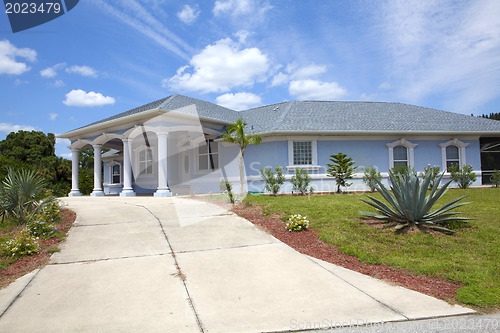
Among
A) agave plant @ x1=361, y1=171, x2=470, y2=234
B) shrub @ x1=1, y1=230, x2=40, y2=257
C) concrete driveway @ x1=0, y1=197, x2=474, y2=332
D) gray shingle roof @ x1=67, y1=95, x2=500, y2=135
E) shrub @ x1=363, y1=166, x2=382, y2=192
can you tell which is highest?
gray shingle roof @ x1=67, y1=95, x2=500, y2=135

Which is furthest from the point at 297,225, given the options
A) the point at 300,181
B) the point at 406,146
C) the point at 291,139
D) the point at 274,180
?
the point at 406,146

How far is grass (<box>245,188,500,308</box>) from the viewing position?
15.5 ft

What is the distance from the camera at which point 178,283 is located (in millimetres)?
4809

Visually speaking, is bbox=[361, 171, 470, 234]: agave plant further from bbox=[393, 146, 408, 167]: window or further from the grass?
bbox=[393, 146, 408, 167]: window

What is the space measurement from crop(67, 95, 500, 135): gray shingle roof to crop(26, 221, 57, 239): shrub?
838 centimetres

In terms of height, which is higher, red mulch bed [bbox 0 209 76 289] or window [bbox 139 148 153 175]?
window [bbox 139 148 153 175]

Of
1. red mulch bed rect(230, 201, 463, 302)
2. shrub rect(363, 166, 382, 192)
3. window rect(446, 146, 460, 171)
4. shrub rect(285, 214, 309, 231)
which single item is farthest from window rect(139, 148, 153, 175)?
window rect(446, 146, 460, 171)

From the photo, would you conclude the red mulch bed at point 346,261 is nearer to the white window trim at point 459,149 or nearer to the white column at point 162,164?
the white column at point 162,164

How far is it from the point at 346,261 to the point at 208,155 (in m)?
13.7

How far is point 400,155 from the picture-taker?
57.6 feet

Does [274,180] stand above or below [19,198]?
above

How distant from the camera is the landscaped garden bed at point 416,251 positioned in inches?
185

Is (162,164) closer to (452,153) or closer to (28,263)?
(28,263)

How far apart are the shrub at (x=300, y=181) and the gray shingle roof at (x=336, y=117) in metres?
2.15
